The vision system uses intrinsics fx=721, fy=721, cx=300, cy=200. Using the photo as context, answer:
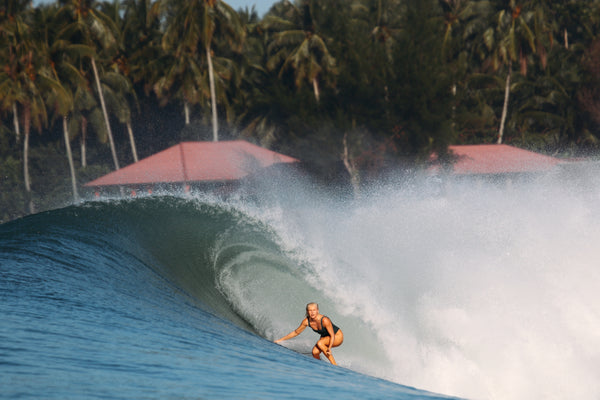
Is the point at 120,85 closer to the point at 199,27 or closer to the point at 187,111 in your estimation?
the point at 187,111

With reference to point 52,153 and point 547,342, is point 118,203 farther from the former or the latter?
point 52,153

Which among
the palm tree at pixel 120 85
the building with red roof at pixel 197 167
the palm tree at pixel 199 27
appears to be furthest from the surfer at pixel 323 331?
the palm tree at pixel 120 85

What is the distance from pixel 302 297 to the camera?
1148cm

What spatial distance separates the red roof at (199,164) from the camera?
37.3 metres

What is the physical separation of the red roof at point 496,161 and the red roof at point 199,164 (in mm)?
9497

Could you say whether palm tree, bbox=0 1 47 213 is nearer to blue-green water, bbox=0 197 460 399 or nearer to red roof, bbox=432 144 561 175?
red roof, bbox=432 144 561 175

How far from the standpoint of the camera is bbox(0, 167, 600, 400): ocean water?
248 inches

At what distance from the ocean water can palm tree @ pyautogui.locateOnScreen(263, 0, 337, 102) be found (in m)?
31.6

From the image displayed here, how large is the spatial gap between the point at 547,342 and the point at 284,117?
40.5 meters

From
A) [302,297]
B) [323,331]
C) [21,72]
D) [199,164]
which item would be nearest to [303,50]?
[199,164]

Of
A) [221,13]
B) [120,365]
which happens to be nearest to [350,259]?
[120,365]

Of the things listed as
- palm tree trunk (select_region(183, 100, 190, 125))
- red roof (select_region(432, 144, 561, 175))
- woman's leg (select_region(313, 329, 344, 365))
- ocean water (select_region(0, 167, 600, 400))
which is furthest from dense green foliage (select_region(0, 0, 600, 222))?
woman's leg (select_region(313, 329, 344, 365))

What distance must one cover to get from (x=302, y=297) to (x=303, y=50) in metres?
37.4

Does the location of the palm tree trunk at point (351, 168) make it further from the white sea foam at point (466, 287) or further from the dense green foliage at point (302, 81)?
the white sea foam at point (466, 287)
